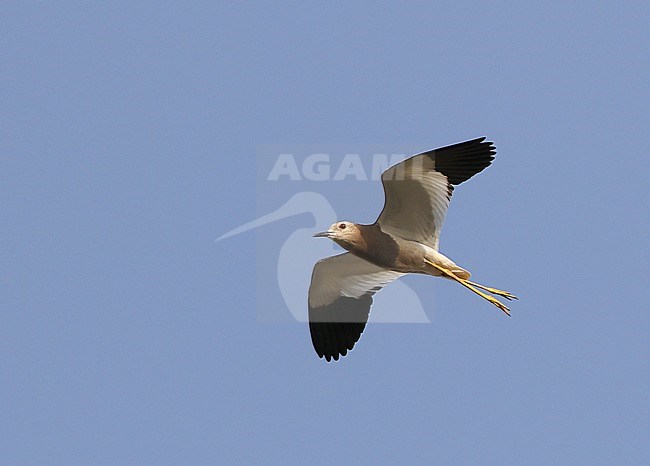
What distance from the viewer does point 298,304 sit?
1852 cm

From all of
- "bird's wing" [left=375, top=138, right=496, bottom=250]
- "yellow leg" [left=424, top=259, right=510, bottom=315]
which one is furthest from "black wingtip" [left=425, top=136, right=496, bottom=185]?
"yellow leg" [left=424, top=259, right=510, bottom=315]

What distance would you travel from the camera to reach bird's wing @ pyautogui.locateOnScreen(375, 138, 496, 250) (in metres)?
16.4

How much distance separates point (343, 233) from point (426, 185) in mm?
1358

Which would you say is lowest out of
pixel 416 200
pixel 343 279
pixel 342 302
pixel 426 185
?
pixel 342 302

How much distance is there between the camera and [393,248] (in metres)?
17.0

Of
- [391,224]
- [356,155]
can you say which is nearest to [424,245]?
[391,224]

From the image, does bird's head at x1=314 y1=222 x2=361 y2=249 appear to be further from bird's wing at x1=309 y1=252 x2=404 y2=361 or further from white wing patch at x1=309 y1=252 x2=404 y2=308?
bird's wing at x1=309 y1=252 x2=404 y2=361

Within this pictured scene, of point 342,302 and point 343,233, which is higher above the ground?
point 343,233

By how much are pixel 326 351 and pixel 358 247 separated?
6.94 ft

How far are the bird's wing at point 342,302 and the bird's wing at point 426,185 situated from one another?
1101 millimetres

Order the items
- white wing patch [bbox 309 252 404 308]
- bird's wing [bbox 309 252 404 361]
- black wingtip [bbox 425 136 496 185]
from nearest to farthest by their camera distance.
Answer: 1. black wingtip [bbox 425 136 496 185]
2. white wing patch [bbox 309 252 404 308]
3. bird's wing [bbox 309 252 404 361]

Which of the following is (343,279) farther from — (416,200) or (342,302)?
(416,200)

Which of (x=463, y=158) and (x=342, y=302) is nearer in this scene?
(x=463, y=158)

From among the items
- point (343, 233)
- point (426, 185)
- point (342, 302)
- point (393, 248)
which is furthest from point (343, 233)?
point (342, 302)
